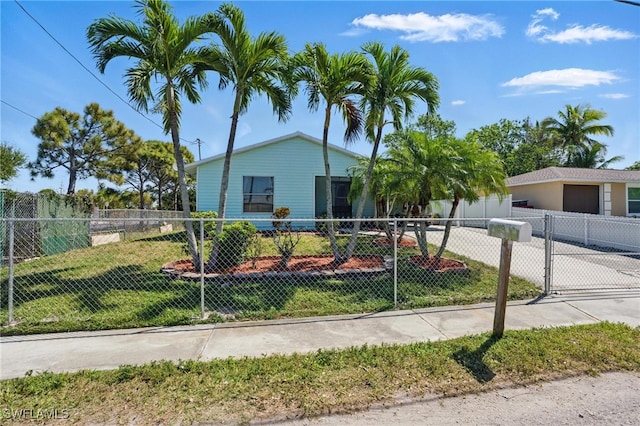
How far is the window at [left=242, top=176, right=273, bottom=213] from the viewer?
14297 millimetres

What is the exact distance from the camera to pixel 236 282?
6.07 metres

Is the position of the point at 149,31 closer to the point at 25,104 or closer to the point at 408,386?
the point at 408,386

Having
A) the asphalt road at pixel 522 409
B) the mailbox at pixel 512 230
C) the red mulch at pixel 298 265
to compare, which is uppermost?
the mailbox at pixel 512 230

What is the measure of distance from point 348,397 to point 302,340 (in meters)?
1.26

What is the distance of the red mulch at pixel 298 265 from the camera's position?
6695 millimetres

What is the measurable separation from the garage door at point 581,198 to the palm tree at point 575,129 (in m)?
11.0

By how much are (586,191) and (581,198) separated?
440 millimetres

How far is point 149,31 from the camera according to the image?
611cm

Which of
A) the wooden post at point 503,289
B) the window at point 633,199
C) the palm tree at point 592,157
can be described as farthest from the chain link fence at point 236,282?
the palm tree at point 592,157

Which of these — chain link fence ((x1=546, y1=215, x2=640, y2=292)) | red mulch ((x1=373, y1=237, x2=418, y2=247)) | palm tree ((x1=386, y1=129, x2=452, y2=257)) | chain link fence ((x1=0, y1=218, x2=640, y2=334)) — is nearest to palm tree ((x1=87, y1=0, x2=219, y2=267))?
chain link fence ((x1=0, y1=218, x2=640, y2=334))

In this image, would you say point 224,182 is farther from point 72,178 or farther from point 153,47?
point 72,178

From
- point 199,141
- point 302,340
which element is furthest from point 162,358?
point 199,141

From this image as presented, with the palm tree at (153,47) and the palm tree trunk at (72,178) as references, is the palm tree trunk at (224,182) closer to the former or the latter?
the palm tree at (153,47)

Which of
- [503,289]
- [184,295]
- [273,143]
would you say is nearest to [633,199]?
[273,143]
